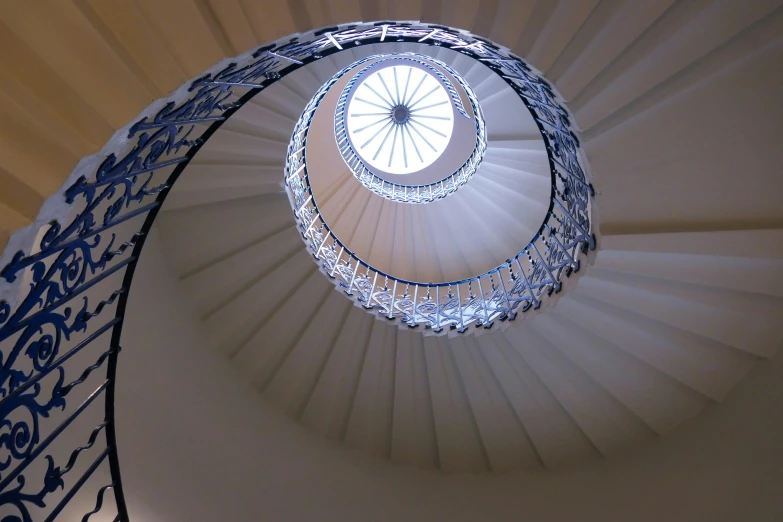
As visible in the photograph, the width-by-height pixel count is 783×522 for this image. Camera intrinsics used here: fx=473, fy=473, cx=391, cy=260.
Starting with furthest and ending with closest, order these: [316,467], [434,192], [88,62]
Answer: [434,192], [316,467], [88,62]

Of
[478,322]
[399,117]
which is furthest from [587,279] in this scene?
[399,117]

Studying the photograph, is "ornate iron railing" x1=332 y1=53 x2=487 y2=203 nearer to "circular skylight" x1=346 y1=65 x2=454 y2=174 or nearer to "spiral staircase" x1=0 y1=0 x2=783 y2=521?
"circular skylight" x1=346 y1=65 x2=454 y2=174

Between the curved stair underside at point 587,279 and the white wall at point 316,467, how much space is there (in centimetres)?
24

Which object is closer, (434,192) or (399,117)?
(434,192)

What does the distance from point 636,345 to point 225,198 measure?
16.8 ft

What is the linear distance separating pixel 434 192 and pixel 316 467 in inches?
238

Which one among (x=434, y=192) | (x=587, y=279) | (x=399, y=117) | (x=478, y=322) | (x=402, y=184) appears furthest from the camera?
(x=399, y=117)

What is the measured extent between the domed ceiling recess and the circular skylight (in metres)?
0.03

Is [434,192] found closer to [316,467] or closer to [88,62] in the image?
[316,467]

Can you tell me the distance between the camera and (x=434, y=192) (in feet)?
33.4

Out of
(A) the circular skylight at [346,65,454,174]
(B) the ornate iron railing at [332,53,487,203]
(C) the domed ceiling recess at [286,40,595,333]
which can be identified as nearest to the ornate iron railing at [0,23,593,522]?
(C) the domed ceiling recess at [286,40,595,333]

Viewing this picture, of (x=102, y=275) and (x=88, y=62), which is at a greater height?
(x=88, y=62)

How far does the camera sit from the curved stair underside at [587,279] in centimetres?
380

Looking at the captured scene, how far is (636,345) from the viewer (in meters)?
5.21
